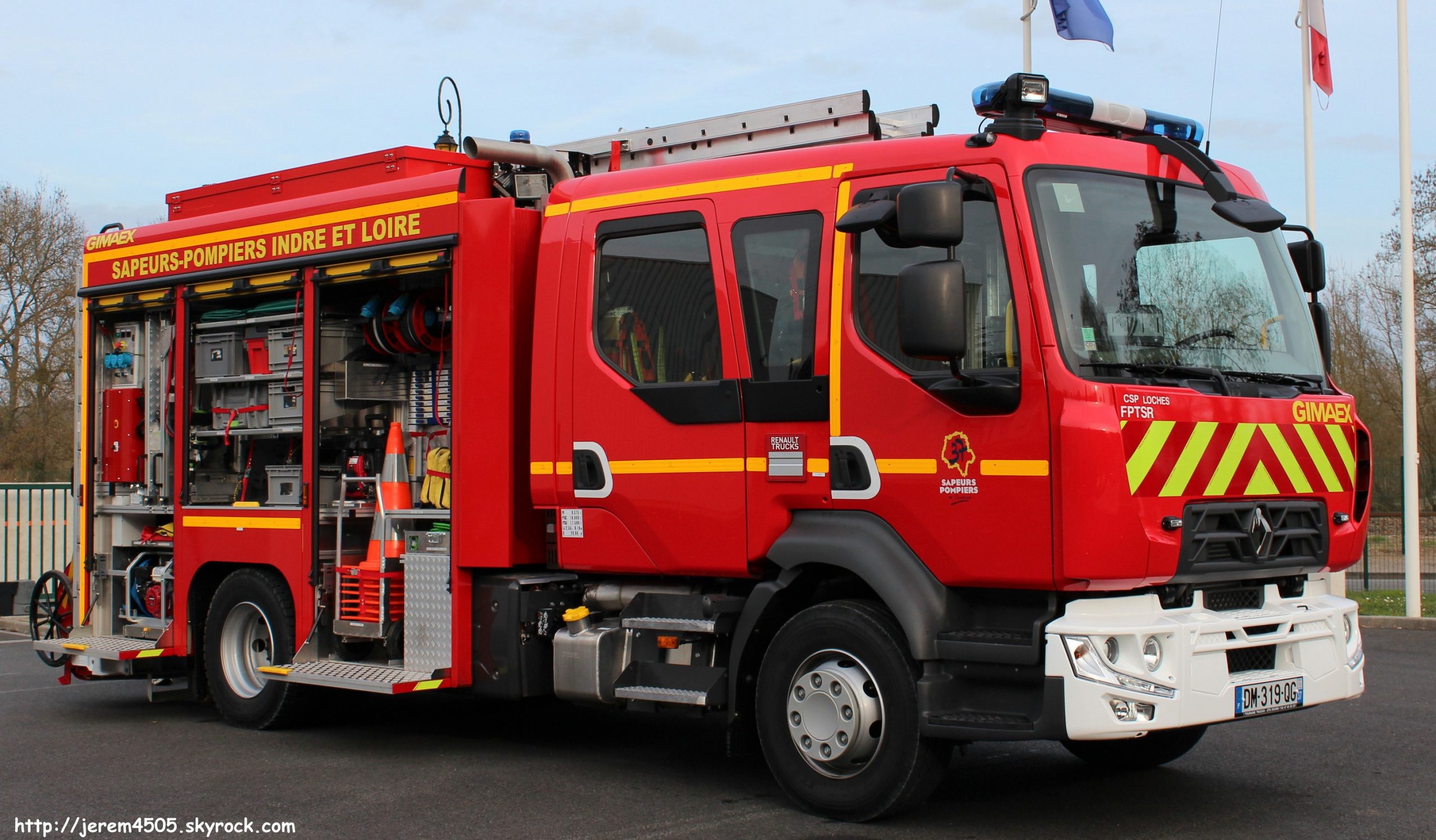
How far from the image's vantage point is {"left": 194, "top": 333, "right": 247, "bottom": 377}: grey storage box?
368 inches

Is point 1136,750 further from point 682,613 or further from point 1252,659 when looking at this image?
point 682,613

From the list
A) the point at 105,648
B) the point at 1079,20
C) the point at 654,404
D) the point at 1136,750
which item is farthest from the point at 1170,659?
the point at 1079,20

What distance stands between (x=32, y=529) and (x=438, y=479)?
11750mm

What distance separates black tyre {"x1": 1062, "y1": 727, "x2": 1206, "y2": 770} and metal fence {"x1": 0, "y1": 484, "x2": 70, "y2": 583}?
14.2 meters

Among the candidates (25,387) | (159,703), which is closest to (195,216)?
(159,703)

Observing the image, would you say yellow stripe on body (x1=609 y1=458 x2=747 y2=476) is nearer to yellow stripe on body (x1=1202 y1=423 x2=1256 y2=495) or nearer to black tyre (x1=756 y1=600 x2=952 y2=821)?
black tyre (x1=756 y1=600 x2=952 y2=821)

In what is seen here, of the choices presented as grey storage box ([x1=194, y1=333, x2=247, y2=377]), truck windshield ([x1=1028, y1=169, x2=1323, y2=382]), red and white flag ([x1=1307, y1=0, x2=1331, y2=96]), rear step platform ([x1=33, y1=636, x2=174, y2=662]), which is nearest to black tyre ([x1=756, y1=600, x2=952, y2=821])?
truck windshield ([x1=1028, y1=169, x2=1323, y2=382])

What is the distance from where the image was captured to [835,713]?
6102mm

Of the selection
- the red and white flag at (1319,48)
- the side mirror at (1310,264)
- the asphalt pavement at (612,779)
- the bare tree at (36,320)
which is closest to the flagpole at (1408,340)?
the red and white flag at (1319,48)

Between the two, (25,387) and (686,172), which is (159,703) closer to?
(686,172)

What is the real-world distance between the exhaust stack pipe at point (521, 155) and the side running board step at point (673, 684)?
9.23ft

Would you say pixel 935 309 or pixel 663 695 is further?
pixel 663 695

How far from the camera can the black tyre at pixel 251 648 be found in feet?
28.7

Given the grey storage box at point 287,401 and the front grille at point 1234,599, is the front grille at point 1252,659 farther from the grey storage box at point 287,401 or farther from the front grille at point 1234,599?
the grey storage box at point 287,401
